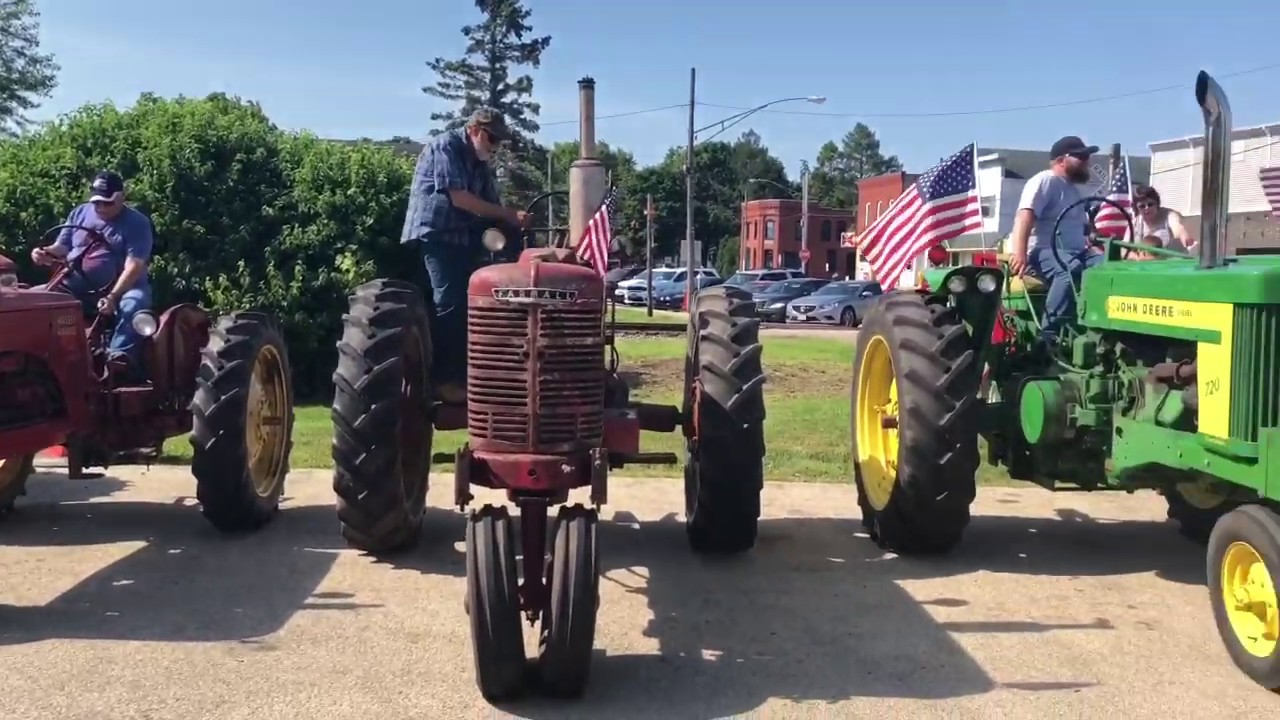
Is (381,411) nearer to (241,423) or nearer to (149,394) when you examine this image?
(241,423)

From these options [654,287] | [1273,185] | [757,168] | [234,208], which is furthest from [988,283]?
[757,168]

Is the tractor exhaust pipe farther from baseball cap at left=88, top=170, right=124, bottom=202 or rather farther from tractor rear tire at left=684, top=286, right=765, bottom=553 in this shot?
baseball cap at left=88, top=170, right=124, bottom=202

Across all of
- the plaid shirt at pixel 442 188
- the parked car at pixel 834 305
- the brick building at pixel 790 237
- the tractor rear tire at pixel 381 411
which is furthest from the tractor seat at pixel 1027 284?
the brick building at pixel 790 237

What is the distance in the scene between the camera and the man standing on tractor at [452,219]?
6.41 m

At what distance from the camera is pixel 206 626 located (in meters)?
5.18

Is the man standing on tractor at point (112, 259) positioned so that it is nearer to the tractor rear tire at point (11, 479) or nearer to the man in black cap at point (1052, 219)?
the tractor rear tire at point (11, 479)

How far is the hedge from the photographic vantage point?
1366cm

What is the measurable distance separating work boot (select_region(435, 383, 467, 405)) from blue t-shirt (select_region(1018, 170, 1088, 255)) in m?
3.43

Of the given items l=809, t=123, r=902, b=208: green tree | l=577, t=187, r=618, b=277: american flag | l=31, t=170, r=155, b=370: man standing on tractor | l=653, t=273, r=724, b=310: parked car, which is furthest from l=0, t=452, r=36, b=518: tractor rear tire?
l=809, t=123, r=902, b=208: green tree

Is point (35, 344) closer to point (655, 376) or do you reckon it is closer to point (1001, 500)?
point (1001, 500)

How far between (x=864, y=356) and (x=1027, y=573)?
5.65 feet

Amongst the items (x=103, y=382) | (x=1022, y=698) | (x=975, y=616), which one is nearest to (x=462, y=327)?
(x=103, y=382)

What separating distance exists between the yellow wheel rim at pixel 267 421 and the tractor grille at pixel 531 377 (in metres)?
2.89

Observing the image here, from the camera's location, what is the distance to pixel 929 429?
6156mm
